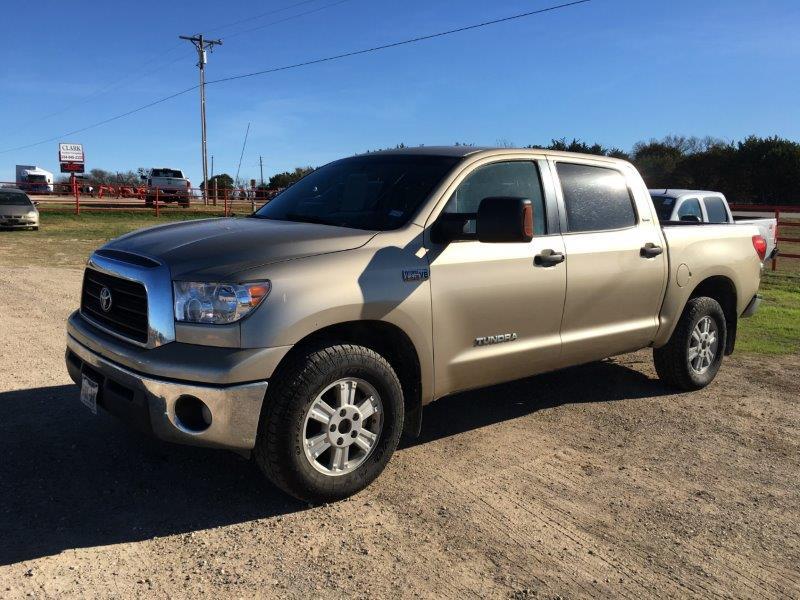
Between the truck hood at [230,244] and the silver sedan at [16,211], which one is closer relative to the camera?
the truck hood at [230,244]

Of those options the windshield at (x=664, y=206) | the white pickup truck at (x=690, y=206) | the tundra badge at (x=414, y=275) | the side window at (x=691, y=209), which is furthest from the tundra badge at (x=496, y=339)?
the side window at (x=691, y=209)

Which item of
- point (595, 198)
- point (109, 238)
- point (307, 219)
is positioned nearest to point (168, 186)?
point (109, 238)

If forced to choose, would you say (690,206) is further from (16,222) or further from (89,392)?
(16,222)

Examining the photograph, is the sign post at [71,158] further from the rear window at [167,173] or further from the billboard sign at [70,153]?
the rear window at [167,173]

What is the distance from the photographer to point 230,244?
3438 millimetres

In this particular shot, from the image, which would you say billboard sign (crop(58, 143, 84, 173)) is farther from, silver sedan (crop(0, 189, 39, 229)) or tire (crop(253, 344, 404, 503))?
tire (crop(253, 344, 404, 503))

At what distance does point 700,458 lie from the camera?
4262mm

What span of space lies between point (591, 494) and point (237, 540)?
186 centimetres

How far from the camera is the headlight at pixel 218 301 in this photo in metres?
3.13

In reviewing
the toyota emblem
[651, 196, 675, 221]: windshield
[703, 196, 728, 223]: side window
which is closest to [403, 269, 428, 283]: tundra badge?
the toyota emblem

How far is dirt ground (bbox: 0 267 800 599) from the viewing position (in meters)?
2.84

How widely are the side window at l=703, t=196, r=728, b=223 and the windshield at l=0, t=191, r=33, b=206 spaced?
20.2 m

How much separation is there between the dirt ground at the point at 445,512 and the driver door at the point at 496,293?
0.59m

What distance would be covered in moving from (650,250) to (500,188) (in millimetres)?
1446
